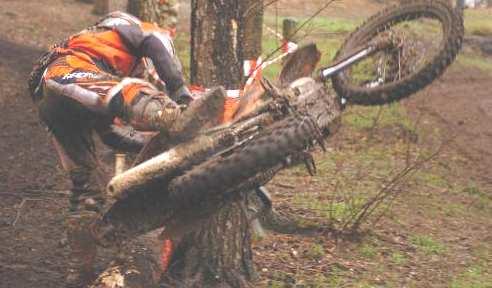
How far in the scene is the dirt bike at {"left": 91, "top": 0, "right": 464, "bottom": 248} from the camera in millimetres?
4156

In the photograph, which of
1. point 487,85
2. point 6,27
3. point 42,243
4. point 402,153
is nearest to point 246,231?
point 42,243

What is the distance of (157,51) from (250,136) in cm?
93

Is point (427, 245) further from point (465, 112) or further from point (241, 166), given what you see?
point (465, 112)

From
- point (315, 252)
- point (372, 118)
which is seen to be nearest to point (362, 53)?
point (315, 252)

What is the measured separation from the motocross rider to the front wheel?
1261mm

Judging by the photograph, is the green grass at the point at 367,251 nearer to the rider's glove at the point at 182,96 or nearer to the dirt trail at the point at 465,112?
the rider's glove at the point at 182,96

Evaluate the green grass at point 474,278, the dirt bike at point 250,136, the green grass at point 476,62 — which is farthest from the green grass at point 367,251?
the green grass at point 476,62

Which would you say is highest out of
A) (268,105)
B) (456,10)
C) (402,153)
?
(456,10)

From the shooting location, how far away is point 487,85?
1609cm

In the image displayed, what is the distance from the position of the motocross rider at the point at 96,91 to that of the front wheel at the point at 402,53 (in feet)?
4.14

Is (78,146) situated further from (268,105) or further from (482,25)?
(482,25)

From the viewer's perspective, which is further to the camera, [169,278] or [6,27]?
[6,27]

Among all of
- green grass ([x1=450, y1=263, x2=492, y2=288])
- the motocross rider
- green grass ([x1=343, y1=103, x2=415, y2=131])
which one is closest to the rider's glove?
the motocross rider

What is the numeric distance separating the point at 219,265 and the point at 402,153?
5358 millimetres
